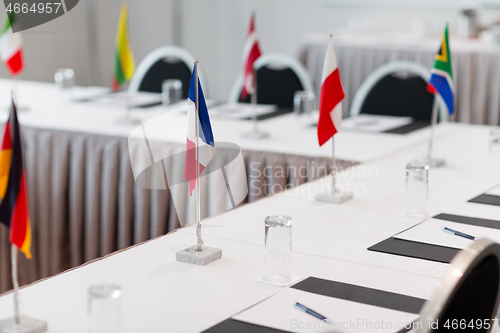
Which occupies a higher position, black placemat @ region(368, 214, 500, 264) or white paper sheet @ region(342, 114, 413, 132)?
white paper sheet @ region(342, 114, 413, 132)

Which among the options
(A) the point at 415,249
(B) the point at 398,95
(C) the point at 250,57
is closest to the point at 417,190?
(A) the point at 415,249

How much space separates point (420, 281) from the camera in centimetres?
153

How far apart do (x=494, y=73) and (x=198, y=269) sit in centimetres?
396

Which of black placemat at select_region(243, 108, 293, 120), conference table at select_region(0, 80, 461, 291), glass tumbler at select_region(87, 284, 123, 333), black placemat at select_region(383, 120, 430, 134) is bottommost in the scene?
conference table at select_region(0, 80, 461, 291)

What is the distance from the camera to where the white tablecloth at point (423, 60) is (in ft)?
16.5

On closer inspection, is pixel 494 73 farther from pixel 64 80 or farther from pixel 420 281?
pixel 420 281

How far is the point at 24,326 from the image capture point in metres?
1.24

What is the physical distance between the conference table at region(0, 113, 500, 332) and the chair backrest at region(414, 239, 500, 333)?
0.26 m

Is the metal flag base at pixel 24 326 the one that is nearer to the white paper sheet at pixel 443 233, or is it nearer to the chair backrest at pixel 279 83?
the white paper sheet at pixel 443 233

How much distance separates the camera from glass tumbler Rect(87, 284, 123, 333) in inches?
43.6

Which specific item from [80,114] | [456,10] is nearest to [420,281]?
[80,114]

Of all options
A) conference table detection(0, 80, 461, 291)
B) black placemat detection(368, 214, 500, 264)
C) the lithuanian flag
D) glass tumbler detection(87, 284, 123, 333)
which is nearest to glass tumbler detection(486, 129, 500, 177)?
conference table detection(0, 80, 461, 291)

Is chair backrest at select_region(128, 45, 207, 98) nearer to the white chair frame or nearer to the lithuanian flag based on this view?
the white chair frame

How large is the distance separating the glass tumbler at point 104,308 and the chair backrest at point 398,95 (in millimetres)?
2826
